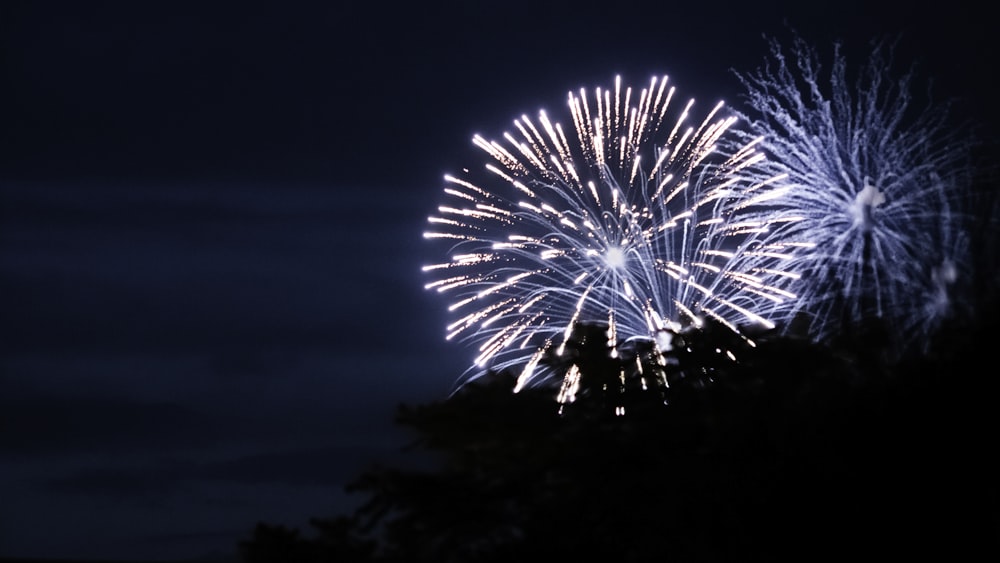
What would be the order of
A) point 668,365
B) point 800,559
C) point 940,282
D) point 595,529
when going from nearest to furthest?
point 800,559 < point 595,529 < point 940,282 < point 668,365

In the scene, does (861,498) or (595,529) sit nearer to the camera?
(861,498)

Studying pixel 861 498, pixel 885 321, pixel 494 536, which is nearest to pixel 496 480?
pixel 494 536

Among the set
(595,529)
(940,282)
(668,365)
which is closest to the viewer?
(595,529)

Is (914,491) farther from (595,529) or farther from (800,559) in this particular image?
(595,529)

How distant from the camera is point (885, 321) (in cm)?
2761

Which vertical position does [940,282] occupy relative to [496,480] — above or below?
above

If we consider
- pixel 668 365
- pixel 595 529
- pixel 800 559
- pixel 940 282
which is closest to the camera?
pixel 800 559

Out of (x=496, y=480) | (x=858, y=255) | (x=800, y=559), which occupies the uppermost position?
(x=858, y=255)

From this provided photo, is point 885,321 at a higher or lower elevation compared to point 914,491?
higher

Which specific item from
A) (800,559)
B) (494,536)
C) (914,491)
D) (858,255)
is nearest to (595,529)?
(494,536)

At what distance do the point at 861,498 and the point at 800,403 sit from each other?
2057 millimetres

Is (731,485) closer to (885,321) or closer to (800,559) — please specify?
(800,559)

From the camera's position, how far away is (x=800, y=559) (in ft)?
72.9

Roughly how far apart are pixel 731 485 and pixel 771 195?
9.85 m
